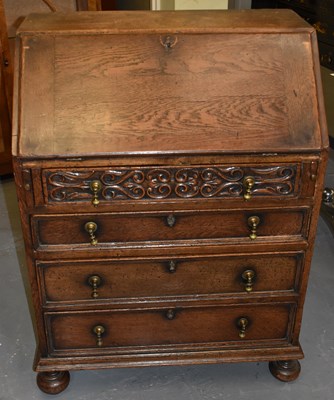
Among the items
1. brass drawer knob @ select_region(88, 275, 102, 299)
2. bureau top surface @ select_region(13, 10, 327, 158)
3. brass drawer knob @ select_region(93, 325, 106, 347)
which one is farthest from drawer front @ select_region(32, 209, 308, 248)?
brass drawer knob @ select_region(93, 325, 106, 347)

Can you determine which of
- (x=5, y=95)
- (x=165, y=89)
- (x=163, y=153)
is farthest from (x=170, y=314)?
(x=5, y=95)

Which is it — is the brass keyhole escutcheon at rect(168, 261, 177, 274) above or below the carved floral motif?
below

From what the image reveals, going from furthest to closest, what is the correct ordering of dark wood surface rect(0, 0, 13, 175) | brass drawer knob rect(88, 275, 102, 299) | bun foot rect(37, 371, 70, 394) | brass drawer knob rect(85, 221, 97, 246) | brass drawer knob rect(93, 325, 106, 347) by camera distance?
dark wood surface rect(0, 0, 13, 175)
bun foot rect(37, 371, 70, 394)
brass drawer knob rect(93, 325, 106, 347)
brass drawer knob rect(88, 275, 102, 299)
brass drawer knob rect(85, 221, 97, 246)

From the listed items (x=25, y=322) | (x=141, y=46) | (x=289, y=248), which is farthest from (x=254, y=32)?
(x=25, y=322)

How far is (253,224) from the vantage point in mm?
1784

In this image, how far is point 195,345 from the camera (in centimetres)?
205

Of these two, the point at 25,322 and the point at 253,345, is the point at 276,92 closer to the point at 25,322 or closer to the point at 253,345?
the point at 253,345

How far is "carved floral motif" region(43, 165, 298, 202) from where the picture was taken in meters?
1.67

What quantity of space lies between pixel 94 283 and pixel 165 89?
654mm

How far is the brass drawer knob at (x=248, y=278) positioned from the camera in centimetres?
189

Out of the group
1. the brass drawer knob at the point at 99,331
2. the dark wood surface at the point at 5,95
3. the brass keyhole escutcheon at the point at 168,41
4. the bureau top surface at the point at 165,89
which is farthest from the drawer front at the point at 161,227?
the dark wood surface at the point at 5,95

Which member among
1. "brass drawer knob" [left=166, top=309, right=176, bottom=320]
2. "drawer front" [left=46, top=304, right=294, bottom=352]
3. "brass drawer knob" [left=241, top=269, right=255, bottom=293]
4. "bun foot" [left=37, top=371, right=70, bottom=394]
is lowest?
"bun foot" [left=37, top=371, right=70, bottom=394]

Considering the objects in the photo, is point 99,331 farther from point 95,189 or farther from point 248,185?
point 248,185

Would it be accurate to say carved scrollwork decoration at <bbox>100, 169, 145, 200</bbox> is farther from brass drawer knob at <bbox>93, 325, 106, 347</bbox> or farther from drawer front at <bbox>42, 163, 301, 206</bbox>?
brass drawer knob at <bbox>93, 325, 106, 347</bbox>
